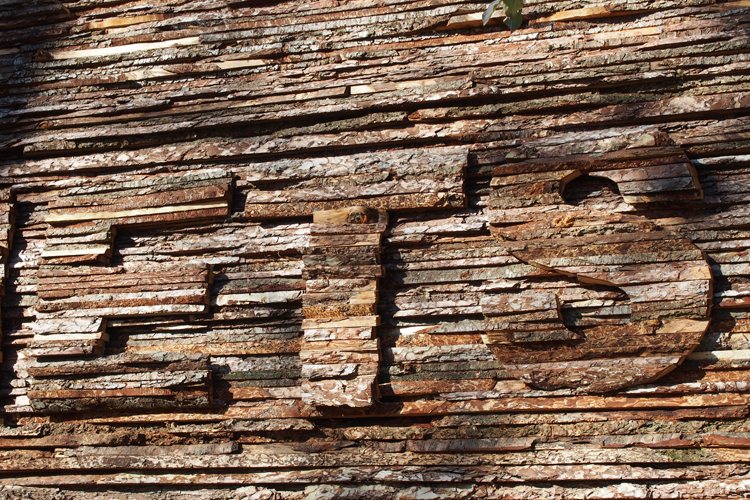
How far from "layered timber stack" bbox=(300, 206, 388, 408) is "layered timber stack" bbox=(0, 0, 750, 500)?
1 centimetres

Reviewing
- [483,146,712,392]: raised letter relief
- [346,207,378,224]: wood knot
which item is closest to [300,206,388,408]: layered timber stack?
[346,207,378,224]: wood knot

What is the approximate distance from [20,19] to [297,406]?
132 inches

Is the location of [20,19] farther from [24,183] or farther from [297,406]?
[297,406]

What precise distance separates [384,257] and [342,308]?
1.26ft

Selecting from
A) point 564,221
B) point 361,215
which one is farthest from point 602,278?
point 361,215

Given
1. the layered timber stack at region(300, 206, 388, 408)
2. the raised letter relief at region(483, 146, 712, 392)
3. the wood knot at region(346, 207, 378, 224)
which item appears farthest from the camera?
the wood knot at region(346, 207, 378, 224)

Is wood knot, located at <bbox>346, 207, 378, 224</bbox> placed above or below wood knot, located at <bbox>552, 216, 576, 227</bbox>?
above

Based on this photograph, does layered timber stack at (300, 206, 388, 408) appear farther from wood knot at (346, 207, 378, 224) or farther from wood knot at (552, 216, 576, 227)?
wood knot at (552, 216, 576, 227)

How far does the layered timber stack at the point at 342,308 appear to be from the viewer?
136 inches

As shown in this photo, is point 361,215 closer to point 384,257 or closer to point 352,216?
point 352,216

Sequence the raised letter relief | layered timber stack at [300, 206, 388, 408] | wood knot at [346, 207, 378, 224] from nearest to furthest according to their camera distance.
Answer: the raised letter relief, layered timber stack at [300, 206, 388, 408], wood knot at [346, 207, 378, 224]

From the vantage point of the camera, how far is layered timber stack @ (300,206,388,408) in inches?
136

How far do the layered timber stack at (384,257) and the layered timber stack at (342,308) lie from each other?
0.01 metres

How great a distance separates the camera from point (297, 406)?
3562 millimetres
